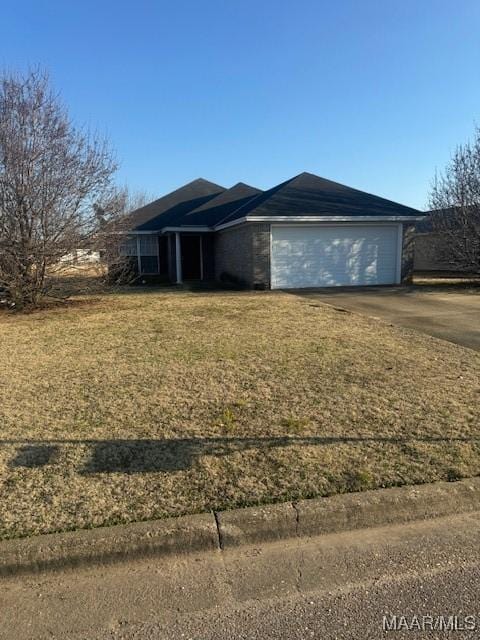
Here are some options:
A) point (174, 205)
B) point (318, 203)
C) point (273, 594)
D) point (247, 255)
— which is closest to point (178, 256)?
point (247, 255)

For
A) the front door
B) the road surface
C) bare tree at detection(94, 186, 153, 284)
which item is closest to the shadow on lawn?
the road surface

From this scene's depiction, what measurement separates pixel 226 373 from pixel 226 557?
125 inches

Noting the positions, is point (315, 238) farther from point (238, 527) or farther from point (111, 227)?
point (238, 527)

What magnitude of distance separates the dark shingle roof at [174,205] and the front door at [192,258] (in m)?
1.21

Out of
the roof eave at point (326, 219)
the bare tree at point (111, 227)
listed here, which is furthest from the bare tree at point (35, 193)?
the roof eave at point (326, 219)

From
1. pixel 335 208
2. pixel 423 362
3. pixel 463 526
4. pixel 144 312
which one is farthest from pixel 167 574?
pixel 335 208

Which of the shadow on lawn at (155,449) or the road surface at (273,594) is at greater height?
the shadow on lawn at (155,449)

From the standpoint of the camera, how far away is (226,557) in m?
2.60

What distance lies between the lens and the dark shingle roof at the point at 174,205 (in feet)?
74.4

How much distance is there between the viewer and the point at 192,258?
22.5 meters

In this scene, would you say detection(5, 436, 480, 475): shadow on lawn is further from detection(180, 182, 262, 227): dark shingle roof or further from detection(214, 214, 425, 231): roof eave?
detection(180, 182, 262, 227): dark shingle roof

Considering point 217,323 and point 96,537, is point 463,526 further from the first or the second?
point 217,323

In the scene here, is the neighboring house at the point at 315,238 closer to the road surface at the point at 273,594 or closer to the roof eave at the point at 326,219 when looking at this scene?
the roof eave at the point at 326,219

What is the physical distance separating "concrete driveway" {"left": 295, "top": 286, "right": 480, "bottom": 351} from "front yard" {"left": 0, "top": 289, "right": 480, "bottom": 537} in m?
0.99
